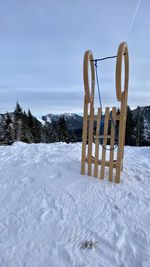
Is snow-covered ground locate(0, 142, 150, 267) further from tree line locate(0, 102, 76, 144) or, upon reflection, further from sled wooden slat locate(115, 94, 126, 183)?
tree line locate(0, 102, 76, 144)

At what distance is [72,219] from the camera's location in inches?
79.4

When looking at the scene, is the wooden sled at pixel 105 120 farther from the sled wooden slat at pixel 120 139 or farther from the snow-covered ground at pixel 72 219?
the snow-covered ground at pixel 72 219

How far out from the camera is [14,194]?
254cm

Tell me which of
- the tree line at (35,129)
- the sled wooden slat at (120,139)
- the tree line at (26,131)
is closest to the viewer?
the sled wooden slat at (120,139)

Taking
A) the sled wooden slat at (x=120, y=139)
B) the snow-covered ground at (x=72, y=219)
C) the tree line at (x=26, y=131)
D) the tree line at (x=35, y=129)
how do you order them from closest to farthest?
1. the snow-covered ground at (x=72, y=219)
2. the sled wooden slat at (x=120, y=139)
3. the tree line at (x=35, y=129)
4. the tree line at (x=26, y=131)

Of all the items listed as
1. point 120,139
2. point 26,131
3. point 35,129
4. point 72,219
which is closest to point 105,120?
point 120,139

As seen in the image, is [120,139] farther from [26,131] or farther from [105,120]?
[26,131]

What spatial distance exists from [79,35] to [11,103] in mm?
24624

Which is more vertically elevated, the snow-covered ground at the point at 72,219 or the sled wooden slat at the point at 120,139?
the sled wooden slat at the point at 120,139

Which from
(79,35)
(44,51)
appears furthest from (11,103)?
(79,35)

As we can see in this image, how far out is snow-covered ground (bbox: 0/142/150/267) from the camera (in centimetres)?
152

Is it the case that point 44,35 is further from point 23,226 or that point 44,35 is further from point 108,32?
point 23,226

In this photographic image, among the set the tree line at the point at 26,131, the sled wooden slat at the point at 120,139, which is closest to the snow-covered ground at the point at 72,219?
the sled wooden slat at the point at 120,139

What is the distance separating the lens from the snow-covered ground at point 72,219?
59.8 inches
